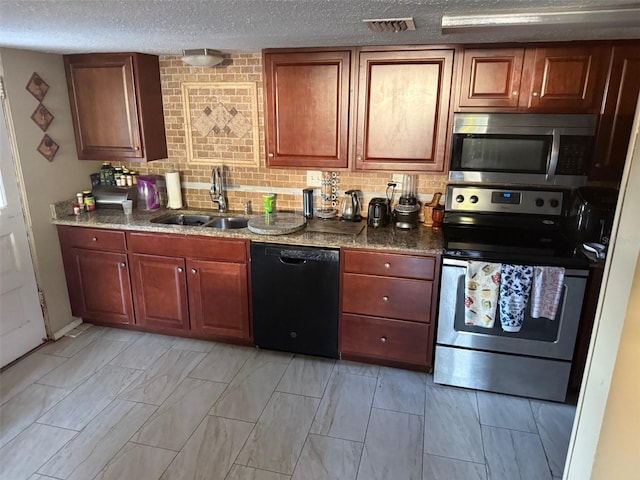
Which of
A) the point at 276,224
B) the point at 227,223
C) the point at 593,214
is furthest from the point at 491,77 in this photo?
the point at 227,223

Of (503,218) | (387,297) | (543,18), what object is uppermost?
(543,18)

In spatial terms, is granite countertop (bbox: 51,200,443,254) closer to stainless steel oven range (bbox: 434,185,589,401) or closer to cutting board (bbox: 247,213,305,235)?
cutting board (bbox: 247,213,305,235)

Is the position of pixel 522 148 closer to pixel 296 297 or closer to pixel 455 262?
pixel 455 262

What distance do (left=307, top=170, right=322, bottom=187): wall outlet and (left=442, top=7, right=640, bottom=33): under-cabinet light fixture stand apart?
4.87 feet

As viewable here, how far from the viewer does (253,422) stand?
240 centimetres

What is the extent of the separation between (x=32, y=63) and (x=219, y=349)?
2.27 meters

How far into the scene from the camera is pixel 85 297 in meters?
3.31

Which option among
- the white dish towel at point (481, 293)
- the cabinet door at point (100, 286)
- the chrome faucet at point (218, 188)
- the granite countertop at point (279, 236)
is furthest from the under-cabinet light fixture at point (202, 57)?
the white dish towel at point (481, 293)

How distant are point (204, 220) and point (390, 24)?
203 centimetres

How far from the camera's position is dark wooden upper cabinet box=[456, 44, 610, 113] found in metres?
2.37

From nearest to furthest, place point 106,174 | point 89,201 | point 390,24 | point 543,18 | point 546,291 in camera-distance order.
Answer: point 543,18 < point 390,24 < point 546,291 < point 89,201 < point 106,174

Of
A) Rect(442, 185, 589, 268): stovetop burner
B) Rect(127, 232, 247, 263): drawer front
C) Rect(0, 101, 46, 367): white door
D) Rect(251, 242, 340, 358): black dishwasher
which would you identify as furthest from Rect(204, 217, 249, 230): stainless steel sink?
Rect(442, 185, 589, 268): stovetop burner

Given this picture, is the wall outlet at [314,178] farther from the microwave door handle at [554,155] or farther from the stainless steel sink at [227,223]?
the microwave door handle at [554,155]

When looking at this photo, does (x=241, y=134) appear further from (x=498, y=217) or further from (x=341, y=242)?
(x=498, y=217)
